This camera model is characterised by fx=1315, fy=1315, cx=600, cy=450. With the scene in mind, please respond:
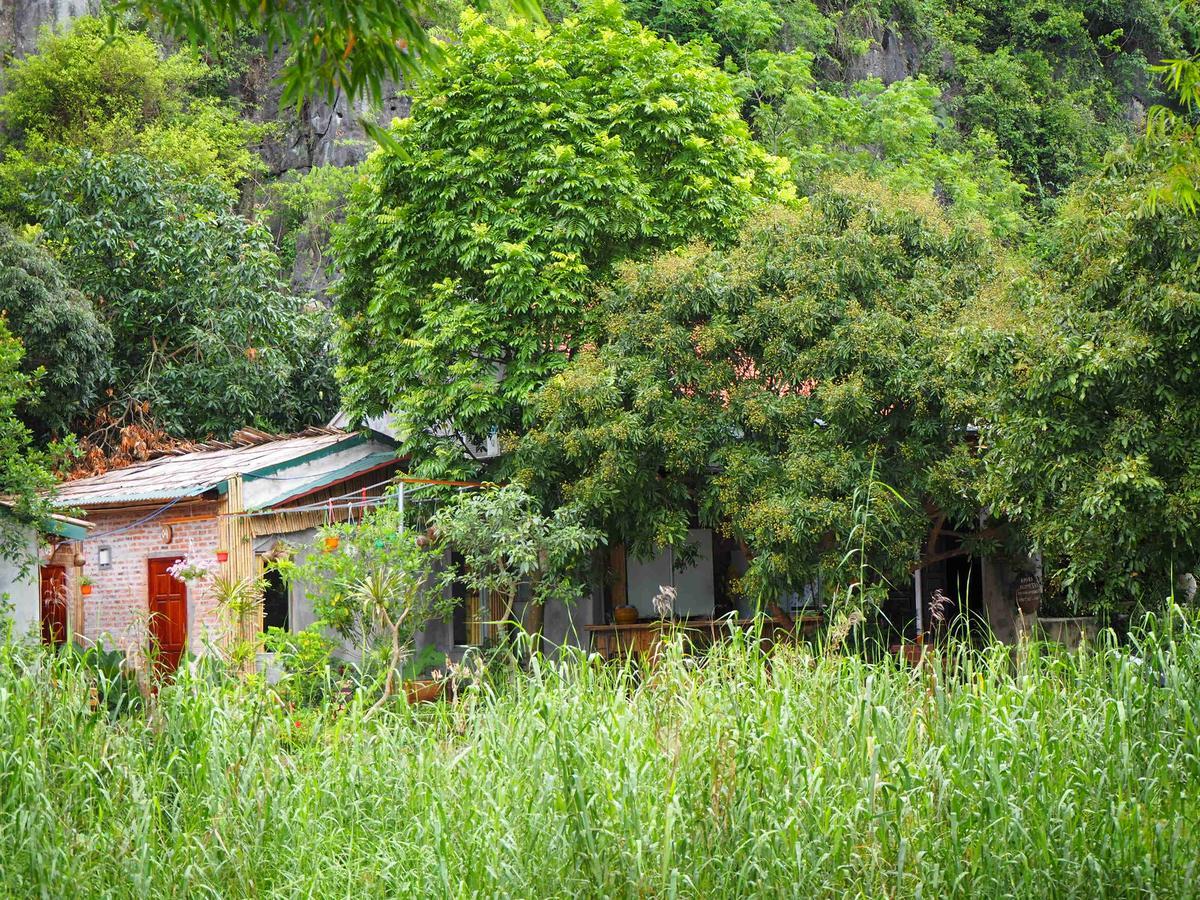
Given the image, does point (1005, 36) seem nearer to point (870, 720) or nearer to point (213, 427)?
point (213, 427)

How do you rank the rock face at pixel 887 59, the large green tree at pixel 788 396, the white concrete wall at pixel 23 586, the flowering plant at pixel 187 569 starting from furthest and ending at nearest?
the rock face at pixel 887 59 → the flowering plant at pixel 187 569 → the white concrete wall at pixel 23 586 → the large green tree at pixel 788 396

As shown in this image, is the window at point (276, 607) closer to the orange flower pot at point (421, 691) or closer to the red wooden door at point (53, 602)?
the red wooden door at point (53, 602)

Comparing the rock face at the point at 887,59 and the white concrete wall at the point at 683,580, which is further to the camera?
the rock face at the point at 887,59

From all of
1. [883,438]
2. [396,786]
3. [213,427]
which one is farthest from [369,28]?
[213,427]

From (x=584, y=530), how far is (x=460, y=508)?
4.06 feet

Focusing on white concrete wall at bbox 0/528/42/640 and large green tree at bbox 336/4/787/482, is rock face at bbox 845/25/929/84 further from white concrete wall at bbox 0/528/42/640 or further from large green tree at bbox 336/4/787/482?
white concrete wall at bbox 0/528/42/640

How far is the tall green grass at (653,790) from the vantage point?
503 cm

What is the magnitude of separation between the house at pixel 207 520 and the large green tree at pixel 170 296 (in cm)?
404

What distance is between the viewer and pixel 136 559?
16266 millimetres

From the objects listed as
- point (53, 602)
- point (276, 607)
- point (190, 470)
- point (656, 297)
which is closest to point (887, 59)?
point (656, 297)

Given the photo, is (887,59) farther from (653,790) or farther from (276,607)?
(653,790)

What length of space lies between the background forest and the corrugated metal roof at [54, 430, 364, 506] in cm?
73

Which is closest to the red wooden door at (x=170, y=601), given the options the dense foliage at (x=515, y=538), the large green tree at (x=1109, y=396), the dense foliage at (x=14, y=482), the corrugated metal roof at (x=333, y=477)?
the corrugated metal roof at (x=333, y=477)

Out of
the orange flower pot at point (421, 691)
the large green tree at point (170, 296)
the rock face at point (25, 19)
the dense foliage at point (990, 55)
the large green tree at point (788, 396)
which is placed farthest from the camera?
the rock face at point (25, 19)
